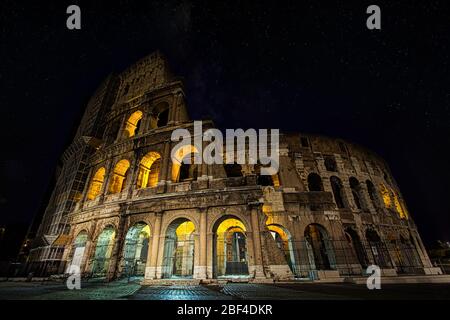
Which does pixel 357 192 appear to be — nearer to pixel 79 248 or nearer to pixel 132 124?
pixel 132 124

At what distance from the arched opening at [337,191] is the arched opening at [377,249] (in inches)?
108

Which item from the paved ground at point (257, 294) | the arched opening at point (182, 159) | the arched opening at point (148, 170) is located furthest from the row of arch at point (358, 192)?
the arched opening at point (148, 170)

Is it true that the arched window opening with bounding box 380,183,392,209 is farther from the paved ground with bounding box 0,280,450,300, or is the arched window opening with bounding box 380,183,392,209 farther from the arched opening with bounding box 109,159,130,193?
the arched opening with bounding box 109,159,130,193

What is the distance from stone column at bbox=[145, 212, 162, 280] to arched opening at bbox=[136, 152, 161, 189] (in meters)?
3.24

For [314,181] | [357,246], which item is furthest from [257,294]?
[314,181]

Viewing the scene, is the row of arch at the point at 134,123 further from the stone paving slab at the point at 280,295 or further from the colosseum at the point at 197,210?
the stone paving slab at the point at 280,295

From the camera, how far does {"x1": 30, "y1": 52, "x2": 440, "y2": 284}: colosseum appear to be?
397 inches

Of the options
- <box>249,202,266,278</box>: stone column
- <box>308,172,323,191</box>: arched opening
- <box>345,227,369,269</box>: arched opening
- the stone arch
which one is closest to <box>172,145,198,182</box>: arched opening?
the stone arch

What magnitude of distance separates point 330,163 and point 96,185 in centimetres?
1958

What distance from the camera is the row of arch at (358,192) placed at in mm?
17438
